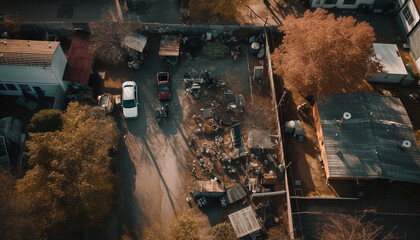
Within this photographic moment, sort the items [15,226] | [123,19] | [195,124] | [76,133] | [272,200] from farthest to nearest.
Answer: [123,19]
[195,124]
[272,200]
[76,133]
[15,226]

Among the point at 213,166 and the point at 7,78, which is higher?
the point at 7,78

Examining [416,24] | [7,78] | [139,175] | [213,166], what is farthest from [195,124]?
[416,24]

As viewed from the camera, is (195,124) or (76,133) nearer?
(76,133)

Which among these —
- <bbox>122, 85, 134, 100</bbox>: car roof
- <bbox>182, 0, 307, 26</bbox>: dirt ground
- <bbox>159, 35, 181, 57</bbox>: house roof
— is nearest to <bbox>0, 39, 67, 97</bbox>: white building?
<bbox>122, 85, 134, 100</bbox>: car roof

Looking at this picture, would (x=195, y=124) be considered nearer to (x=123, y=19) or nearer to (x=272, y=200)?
(x=272, y=200)

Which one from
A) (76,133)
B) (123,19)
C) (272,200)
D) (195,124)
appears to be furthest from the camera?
(123,19)

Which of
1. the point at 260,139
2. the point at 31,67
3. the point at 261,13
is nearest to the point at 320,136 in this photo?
the point at 260,139
